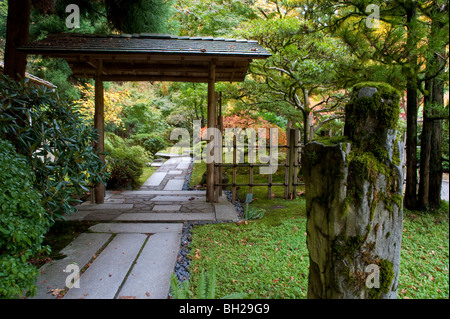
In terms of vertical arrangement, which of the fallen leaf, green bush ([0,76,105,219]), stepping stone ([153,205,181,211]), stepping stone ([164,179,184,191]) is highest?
green bush ([0,76,105,219])

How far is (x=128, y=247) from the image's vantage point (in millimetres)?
3350

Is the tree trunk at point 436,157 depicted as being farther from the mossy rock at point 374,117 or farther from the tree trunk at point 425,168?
the mossy rock at point 374,117

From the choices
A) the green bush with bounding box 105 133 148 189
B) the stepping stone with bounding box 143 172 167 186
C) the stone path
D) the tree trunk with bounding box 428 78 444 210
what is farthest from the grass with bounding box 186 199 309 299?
the stepping stone with bounding box 143 172 167 186

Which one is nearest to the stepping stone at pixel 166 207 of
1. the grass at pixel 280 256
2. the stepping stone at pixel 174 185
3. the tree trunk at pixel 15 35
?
the grass at pixel 280 256

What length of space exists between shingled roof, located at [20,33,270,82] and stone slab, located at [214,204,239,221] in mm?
2850

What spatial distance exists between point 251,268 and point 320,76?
4240 millimetres

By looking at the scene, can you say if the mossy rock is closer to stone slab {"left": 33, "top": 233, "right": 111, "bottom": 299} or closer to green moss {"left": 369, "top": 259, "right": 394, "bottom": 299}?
green moss {"left": 369, "top": 259, "right": 394, "bottom": 299}

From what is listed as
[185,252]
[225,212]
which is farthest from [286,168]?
[185,252]

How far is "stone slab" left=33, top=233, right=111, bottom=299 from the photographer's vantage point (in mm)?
2404

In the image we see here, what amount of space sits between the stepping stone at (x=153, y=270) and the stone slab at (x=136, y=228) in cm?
26

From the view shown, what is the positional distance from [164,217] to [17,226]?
2652 mm

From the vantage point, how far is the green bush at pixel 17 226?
6.23ft

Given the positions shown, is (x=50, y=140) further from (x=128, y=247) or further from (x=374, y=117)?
(x=374, y=117)
